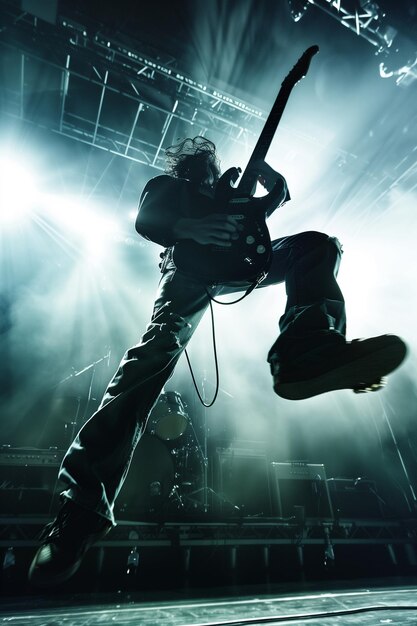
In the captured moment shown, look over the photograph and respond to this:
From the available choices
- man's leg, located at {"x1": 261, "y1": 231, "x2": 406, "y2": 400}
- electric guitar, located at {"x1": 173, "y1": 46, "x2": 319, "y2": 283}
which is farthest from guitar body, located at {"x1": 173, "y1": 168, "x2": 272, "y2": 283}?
man's leg, located at {"x1": 261, "y1": 231, "x2": 406, "y2": 400}

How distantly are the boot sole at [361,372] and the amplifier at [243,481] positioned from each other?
4428mm

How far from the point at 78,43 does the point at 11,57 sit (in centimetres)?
138

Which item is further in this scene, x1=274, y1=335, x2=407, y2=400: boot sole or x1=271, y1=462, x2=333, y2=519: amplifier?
x1=271, y1=462, x2=333, y2=519: amplifier

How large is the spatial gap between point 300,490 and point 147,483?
2.64 metres

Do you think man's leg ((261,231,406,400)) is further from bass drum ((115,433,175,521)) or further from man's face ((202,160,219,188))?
bass drum ((115,433,175,521))

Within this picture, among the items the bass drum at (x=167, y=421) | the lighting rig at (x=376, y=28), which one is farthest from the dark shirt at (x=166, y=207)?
the lighting rig at (x=376, y=28)

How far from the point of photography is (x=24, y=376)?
772 cm

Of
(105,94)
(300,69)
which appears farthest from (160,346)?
(105,94)

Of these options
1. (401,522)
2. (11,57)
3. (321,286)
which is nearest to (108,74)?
(11,57)

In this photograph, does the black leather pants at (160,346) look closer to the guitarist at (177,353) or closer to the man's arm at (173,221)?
the guitarist at (177,353)

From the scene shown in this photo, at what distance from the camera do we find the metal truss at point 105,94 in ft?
16.9

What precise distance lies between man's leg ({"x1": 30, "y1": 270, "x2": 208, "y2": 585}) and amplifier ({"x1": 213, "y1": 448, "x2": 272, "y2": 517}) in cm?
435

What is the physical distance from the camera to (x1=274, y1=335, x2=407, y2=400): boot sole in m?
1.17

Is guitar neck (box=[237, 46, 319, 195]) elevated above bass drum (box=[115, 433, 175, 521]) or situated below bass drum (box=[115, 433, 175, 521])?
above
